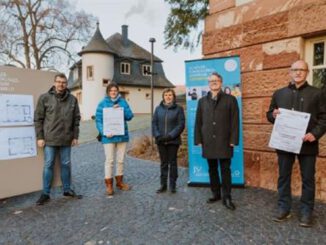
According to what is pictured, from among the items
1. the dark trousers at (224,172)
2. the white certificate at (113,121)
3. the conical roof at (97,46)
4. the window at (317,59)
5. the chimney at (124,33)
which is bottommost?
the dark trousers at (224,172)

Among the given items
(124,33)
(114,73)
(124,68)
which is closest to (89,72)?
(114,73)

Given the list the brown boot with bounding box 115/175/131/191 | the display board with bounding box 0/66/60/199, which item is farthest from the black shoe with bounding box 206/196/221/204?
the display board with bounding box 0/66/60/199

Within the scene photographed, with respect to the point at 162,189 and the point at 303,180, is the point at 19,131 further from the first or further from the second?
the point at 303,180

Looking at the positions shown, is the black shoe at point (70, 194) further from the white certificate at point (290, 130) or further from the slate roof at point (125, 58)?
the slate roof at point (125, 58)

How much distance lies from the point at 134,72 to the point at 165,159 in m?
31.7

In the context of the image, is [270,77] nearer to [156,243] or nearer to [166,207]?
[166,207]

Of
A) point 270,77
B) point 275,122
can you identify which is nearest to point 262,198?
point 275,122

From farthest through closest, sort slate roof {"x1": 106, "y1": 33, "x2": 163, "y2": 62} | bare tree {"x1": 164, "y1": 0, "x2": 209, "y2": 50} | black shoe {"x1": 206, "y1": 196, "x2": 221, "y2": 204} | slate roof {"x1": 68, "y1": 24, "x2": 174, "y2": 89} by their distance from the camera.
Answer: slate roof {"x1": 106, "y1": 33, "x2": 163, "y2": 62}, slate roof {"x1": 68, "y1": 24, "x2": 174, "y2": 89}, bare tree {"x1": 164, "y1": 0, "x2": 209, "y2": 50}, black shoe {"x1": 206, "y1": 196, "x2": 221, "y2": 204}

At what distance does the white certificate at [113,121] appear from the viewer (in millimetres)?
5336

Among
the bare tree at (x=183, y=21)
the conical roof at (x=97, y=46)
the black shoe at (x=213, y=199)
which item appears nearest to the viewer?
the black shoe at (x=213, y=199)

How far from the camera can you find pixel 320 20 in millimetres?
4805

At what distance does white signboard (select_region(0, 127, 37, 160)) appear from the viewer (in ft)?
16.0

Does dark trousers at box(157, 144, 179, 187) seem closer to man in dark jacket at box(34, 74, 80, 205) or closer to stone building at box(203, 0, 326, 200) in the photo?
stone building at box(203, 0, 326, 200)

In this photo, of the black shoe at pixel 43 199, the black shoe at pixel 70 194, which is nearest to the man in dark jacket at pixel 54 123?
the black shoe at pixel 43 199
